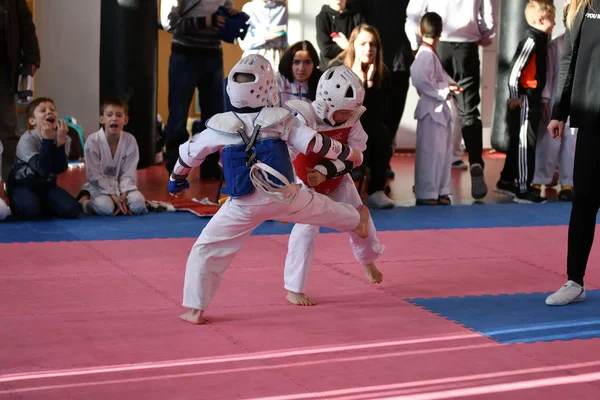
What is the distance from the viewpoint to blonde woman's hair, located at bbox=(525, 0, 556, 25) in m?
7.80

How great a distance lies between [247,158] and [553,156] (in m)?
5.05

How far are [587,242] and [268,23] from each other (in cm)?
516

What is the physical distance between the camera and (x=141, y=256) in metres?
5.54

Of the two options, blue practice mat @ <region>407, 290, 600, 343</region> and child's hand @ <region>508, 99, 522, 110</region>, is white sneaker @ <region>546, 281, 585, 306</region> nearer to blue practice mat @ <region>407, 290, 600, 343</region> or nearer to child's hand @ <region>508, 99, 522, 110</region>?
blue practice mat @ <region>407, 290, 600, 343</region>

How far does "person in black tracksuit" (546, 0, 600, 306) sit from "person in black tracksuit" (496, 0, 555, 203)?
11.1ft

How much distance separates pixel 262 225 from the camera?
6.71 metres

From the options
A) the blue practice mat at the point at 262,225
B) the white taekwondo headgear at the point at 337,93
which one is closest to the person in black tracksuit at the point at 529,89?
the blue practice mat at the point at 262,225

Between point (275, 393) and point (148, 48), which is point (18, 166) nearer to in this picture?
point (148, 48)

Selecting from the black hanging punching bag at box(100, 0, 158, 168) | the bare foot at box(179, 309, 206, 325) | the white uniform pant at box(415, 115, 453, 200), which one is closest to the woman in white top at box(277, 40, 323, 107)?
the white uniform pant at box(415, 115, 453, 200)

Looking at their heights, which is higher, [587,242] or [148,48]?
[148,48]

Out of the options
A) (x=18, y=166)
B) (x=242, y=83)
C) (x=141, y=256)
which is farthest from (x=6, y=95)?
(x=242, y=83)

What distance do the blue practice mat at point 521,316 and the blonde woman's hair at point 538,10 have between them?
356cm

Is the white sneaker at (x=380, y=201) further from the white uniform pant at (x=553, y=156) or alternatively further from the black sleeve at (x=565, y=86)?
the black sleeve at (x=565, y=86)

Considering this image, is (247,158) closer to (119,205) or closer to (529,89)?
(119,205)
